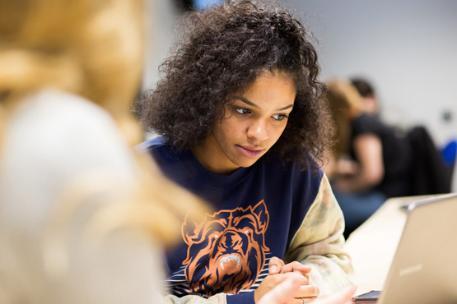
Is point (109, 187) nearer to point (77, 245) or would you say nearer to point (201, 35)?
point (77, 245)

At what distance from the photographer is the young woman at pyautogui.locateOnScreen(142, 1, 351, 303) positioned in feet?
5.20

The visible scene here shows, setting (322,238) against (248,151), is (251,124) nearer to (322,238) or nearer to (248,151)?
(248,151)

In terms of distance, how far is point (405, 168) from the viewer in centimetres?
380

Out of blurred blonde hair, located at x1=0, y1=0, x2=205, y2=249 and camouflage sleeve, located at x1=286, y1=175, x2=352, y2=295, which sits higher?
blurred blonde hair, located at x1=0, y1=0, x2=205, y2=249

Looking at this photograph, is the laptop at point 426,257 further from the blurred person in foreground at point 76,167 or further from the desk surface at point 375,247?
the blurred person in foreground at point 76,167

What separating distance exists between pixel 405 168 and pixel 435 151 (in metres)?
0.24

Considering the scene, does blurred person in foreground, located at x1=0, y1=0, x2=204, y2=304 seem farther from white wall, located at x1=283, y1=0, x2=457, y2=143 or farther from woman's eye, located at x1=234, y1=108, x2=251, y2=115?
white wall, located at x1=283, y1=0, x2=457, y2=143

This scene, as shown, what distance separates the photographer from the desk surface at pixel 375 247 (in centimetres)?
184

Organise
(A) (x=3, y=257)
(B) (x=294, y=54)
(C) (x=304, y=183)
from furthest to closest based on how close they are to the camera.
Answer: (C) (x=304, y=183)
(B) (x=294, y=54)
(A) (x=3, y=257)

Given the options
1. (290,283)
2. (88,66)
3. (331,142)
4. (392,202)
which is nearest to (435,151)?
(392,202)

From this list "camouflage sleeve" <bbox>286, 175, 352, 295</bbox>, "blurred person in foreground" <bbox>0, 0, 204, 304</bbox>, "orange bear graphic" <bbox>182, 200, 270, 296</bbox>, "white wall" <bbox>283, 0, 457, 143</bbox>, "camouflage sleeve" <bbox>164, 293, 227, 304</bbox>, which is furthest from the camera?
"white wall" <bbox>283, 0, 457, 143</bbox>

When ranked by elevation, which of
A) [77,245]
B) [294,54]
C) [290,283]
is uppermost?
[294,54]

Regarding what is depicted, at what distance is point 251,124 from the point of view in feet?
5.25

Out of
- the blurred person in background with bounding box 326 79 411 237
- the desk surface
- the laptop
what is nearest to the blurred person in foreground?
the laptop
